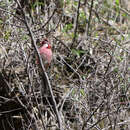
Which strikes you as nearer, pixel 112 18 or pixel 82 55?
pixel 82 55

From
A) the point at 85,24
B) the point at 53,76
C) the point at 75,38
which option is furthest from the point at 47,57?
the point at 85,24

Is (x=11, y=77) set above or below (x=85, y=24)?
below

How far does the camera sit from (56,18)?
3.92m

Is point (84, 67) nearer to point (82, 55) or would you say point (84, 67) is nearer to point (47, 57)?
point (82, 55)

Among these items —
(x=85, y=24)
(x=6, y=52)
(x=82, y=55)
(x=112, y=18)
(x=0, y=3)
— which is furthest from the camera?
(x=112, y=18)

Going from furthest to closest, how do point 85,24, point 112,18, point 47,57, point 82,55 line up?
point 112,18, point 85,24, point 82,55, point 47,57

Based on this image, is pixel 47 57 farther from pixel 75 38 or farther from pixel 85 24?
pixel 85 24

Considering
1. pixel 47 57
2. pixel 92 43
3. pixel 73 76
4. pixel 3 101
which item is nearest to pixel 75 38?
pixel 92 43

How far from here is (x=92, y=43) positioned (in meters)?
3.92

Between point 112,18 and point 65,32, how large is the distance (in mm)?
1028

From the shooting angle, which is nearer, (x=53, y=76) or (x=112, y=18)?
(x=53, y=76)

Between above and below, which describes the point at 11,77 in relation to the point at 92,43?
below

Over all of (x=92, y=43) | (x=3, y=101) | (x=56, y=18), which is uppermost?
(x=56, y=18)

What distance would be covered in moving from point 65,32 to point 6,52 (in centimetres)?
111
